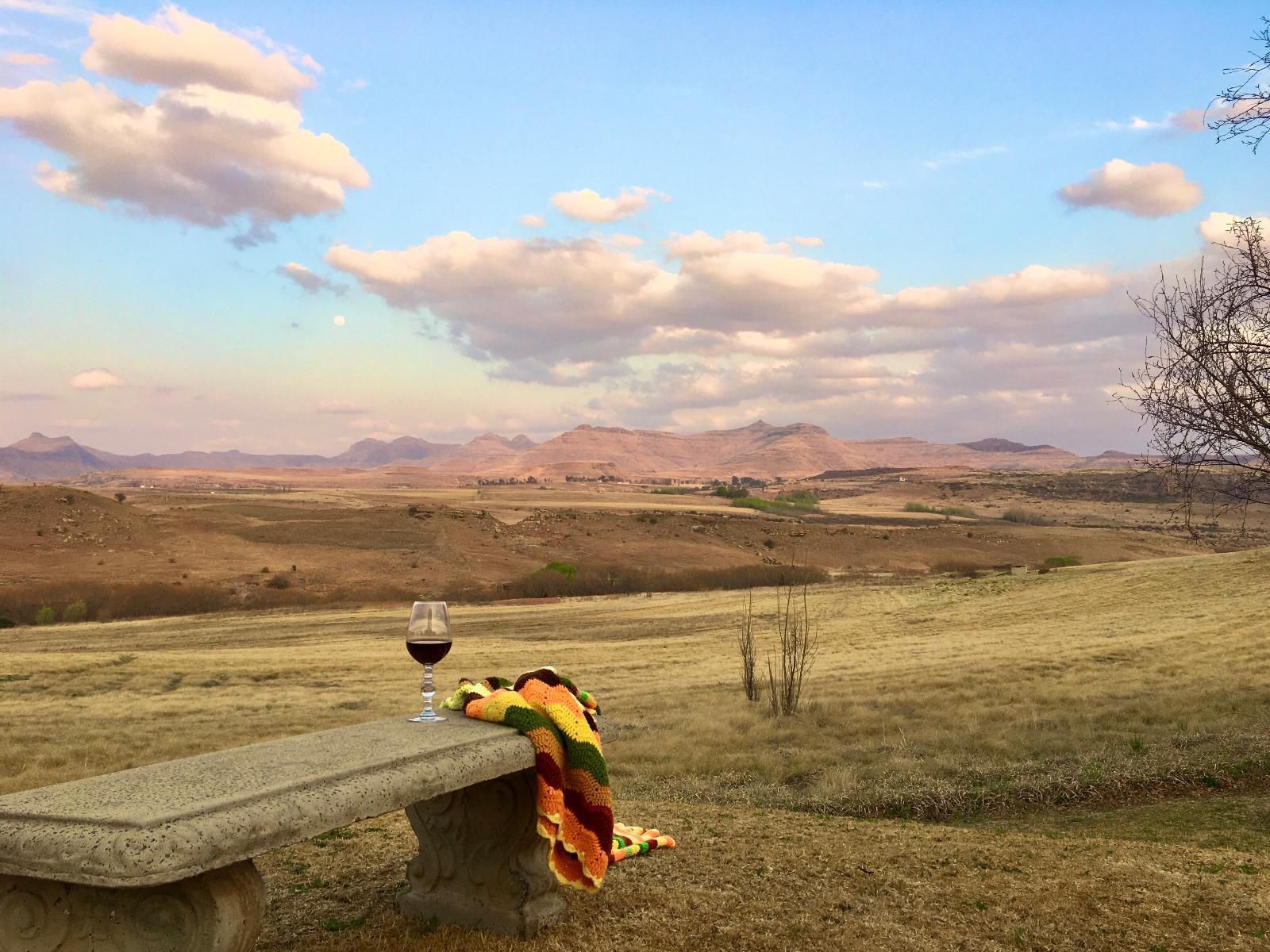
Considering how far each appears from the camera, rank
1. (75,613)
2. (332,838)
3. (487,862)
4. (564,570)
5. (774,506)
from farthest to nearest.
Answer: (774,506) < (564,570) < (75,613) < (332,838) < (487,862)

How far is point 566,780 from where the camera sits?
17.0 ft

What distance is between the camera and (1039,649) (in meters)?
21.9

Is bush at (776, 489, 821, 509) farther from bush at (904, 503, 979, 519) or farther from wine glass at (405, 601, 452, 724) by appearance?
wine glass at (405, 601, 452, 724)

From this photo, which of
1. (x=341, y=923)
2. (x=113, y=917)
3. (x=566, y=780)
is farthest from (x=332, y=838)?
(x=113, y=917)

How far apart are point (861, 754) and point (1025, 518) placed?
273ft

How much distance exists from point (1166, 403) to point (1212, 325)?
0.99 meters

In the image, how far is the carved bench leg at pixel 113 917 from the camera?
11.3 feet

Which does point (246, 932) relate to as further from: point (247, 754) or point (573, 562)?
point (573, 562)

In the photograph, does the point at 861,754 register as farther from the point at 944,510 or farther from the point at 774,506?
the point at 944,510

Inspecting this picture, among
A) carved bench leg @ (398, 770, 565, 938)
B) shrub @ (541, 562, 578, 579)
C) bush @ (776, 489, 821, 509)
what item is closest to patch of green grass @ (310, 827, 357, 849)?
carved bench leg @ (398, 770, 565, 938)

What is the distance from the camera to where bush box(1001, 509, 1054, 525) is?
286ft

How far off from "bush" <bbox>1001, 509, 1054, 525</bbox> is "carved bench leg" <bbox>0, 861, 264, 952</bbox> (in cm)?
9077

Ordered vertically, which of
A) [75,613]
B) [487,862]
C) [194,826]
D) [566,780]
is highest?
[194,826]

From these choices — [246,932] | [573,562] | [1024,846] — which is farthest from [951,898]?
[573,562]
